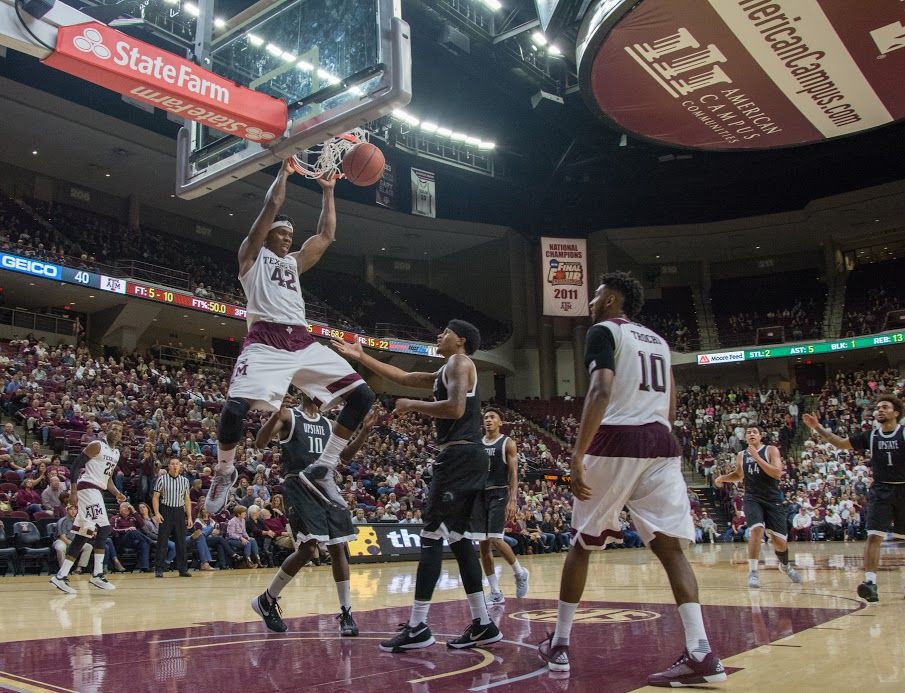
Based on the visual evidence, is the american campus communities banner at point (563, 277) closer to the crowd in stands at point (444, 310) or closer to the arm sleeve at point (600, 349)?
the crowd in stands at point (444, 310)

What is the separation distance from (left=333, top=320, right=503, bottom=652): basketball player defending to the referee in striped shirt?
7407 millimetres

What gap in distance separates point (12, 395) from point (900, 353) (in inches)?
1310

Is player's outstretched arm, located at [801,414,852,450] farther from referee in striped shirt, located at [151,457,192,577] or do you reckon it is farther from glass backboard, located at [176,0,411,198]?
referee in striped shirt, located at [151,457,192,577]

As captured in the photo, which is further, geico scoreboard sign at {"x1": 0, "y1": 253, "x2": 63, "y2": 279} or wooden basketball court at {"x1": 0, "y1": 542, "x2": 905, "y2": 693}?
geico scoreboard sign at {"x1": 0, "y1": 253, "x2": 63, "y2": 279}

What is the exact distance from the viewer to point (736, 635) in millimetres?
4824

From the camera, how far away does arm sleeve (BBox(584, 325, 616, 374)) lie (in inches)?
151

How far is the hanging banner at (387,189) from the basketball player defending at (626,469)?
85.9ft

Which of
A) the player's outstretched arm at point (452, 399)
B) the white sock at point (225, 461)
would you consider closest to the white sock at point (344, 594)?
the white sock at point (225, 461)

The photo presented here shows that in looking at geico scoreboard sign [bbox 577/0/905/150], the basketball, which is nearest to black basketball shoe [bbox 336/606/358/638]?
the basketball

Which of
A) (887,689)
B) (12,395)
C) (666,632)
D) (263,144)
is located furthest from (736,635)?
Answer: (12,395)

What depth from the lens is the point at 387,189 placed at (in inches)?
1169

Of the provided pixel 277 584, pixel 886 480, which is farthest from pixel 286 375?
pixel 886 480

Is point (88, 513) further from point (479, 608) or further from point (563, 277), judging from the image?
point (563, 277)

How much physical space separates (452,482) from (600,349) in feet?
4.91
